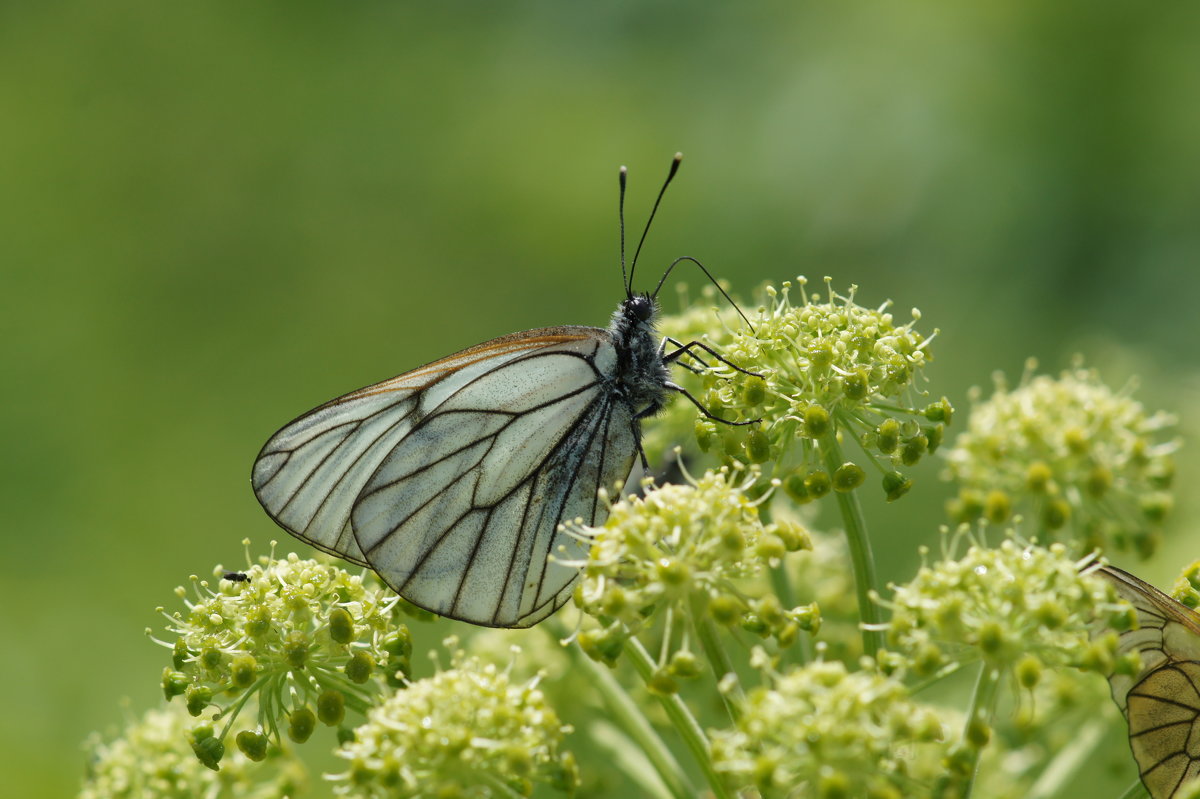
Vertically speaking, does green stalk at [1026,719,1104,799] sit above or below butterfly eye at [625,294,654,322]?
below

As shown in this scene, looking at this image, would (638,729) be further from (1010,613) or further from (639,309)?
(639,309)

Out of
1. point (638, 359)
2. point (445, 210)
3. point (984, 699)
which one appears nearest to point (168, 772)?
point (638, 359)

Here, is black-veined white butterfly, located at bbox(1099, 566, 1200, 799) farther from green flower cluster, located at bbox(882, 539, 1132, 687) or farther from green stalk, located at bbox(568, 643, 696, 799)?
green stalk, located at bbox(568, 643, 696, 799)

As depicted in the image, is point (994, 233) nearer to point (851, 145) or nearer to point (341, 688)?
point (851, 145)

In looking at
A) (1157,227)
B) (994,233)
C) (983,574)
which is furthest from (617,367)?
(1157,227)

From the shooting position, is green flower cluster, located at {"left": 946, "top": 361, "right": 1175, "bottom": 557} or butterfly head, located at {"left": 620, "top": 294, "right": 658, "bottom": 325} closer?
green flower cluster, located at {"left": 946, "top": 361, "right": 1175, "bottom": 557}

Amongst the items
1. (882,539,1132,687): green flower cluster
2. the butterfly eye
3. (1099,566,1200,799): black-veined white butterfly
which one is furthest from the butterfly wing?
(1099,566,1200,799): black-veined white butterfly

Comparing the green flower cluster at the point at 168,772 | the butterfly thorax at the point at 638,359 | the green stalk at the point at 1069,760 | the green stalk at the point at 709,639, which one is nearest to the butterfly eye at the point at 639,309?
the butterfly thorax at the point at 638,359
